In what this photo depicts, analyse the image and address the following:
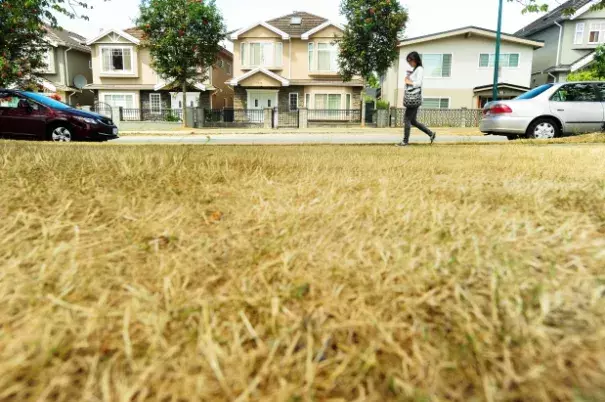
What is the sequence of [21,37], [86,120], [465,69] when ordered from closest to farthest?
[86,120]
[21,37]
[465,69]

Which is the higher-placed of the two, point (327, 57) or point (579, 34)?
point (579, 34)

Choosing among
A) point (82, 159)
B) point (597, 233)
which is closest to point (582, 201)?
point (597, 233)

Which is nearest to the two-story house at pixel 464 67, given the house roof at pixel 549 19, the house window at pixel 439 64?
the house window at pixel 439 64

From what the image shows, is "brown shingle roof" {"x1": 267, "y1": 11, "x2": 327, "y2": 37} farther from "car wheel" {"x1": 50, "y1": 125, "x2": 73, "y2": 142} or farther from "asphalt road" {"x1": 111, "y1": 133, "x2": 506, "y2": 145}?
"car wheel" {"x1": 50, "y1": 125, "x2": 73, "y2": 142}

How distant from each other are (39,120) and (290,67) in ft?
84.3

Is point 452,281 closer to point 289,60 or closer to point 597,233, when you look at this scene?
point 597,233

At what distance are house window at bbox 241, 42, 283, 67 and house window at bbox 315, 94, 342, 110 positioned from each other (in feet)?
13.4

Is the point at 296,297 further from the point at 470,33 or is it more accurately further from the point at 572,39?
the point at 572,39

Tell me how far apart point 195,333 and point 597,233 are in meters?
1.73

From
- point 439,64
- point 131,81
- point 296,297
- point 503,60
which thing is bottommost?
point 296,297

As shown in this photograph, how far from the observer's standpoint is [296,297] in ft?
4.29

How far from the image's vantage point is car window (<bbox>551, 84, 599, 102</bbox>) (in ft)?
36.6

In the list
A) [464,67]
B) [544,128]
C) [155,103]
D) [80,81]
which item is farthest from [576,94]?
[80,81]

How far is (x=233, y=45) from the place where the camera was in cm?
3481
